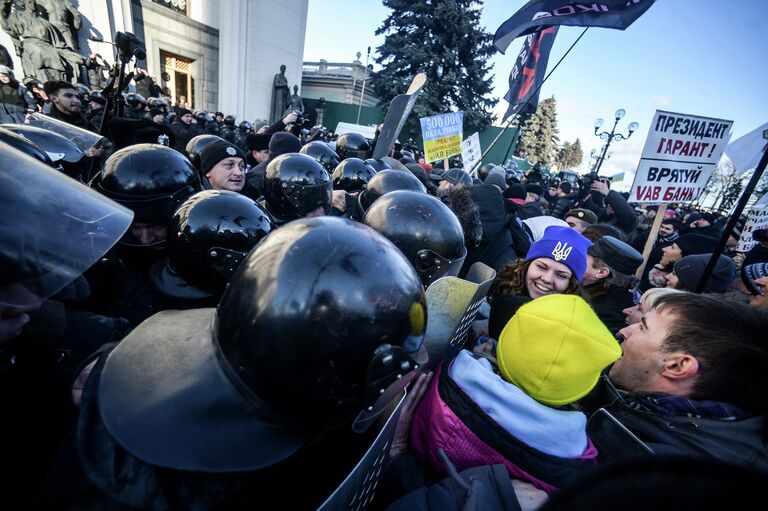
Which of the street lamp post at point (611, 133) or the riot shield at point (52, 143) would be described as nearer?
the riot shield at point (52, 143)

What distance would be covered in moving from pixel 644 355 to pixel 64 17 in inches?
846

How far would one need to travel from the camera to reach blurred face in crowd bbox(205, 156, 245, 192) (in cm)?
371

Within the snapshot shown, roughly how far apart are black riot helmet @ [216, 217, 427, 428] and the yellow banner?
719 centimetres

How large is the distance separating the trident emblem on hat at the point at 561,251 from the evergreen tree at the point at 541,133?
52.6 metres

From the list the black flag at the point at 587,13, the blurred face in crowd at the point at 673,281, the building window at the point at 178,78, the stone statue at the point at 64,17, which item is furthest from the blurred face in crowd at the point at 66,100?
the building window at the point at 178,78

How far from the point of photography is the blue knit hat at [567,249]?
8.32 ft

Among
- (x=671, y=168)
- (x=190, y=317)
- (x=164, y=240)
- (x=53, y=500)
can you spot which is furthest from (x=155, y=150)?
(x=671, y=168)

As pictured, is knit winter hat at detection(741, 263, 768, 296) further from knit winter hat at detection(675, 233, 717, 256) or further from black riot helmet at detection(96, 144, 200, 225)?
black riot helmet at detection(96, 144, 200, 225)

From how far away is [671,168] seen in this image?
4496 mm

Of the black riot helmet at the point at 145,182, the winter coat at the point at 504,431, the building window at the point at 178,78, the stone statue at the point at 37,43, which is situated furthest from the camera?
the building window at the point at 178,78

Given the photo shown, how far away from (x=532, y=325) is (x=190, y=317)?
1330mm

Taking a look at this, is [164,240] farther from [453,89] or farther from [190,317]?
[453,89]

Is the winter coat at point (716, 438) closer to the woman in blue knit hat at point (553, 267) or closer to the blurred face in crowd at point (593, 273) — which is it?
the woman in blue knit hat at point (553, 267)

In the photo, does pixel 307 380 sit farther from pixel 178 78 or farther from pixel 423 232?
pixel 178 78
